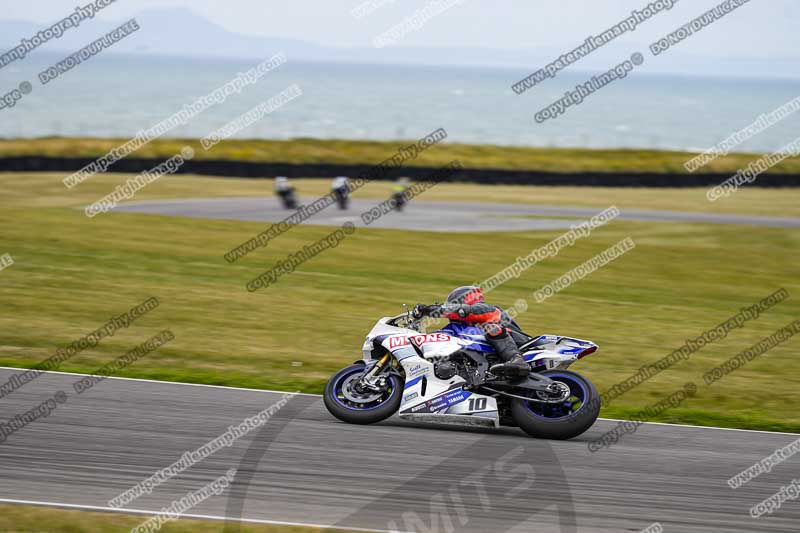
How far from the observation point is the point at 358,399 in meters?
9.82

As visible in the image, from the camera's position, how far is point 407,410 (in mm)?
9633

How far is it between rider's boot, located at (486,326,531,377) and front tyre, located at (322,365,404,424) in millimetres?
1045

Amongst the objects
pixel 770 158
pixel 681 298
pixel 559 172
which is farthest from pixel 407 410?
pixel 770 158

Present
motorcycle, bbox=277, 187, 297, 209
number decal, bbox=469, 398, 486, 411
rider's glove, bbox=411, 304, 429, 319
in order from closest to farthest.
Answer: number decal, bbox=469, 398, 486, 411
rider's glove, bbox=411, 304, 429, 319
motorcycle, bbox=277, 187, 297, 209

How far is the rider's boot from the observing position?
9.38 meters

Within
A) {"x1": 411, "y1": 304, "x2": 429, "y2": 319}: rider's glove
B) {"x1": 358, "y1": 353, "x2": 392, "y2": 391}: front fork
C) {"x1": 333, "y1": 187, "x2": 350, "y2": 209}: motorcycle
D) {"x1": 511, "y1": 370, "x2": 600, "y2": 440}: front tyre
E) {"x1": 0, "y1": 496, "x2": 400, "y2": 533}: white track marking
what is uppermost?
{"x1": 0, "y1": 496, "x2": 400, "y2": 533}: white track marking

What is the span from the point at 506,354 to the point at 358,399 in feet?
5.33

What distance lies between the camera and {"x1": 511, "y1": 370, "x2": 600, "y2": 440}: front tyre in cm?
930

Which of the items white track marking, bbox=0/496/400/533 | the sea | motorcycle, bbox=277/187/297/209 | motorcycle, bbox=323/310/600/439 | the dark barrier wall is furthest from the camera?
the sea

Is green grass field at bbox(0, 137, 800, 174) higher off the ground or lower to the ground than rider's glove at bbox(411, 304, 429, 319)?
lower

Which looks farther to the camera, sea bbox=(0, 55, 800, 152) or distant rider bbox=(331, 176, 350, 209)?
sea bbox=(0, 55, 800, 152)

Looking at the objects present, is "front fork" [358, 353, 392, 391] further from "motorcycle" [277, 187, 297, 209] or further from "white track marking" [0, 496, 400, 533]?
"motorcycle" [277, 187, 297, 209]

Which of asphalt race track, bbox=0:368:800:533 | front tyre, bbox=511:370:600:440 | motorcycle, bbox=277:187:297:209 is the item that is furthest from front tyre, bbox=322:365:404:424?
motorcycle, bbox=277:187:297:209

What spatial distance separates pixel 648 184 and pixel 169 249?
30.6m
